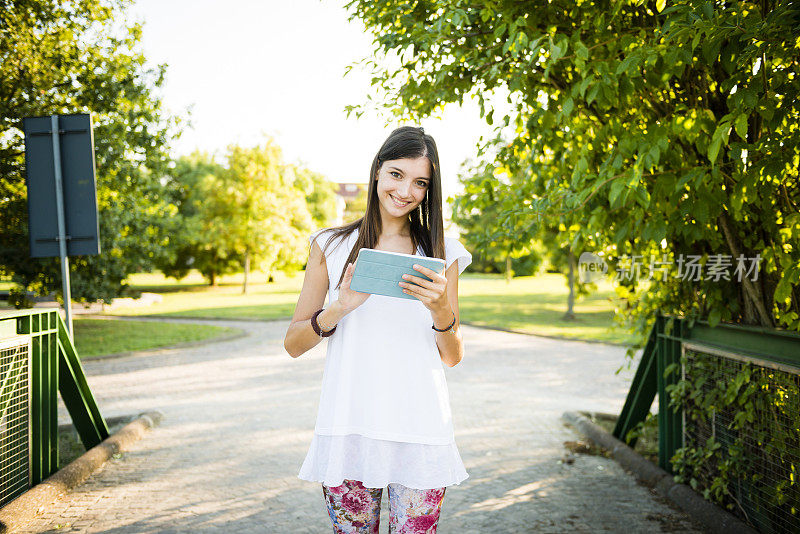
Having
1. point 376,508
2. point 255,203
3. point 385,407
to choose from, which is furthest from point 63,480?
point 255,203

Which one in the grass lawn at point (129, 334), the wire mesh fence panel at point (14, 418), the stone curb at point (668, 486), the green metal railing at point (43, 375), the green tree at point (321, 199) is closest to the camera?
the stone curb at point (668, 486)

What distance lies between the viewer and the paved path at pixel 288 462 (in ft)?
15.5

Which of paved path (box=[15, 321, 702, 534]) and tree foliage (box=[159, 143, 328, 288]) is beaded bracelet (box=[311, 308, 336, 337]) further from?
tree foliage (box=[159, 143, 328, 288])

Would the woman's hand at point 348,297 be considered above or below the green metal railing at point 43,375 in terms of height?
above

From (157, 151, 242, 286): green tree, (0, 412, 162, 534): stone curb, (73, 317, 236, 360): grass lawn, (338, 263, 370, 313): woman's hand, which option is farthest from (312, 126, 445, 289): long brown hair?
(157, 151, 242, 286): green tree

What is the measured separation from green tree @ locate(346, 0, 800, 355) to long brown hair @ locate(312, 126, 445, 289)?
50.7 inches

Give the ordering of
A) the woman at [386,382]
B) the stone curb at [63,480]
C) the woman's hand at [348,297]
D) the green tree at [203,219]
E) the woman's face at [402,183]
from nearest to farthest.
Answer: the woman's hand at [348,297], the woman at [386,382], the woman's face at [402,183], the stone curb at [63,480], the green tree at [203,219]

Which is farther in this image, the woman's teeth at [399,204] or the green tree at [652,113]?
the green tree at [652,113]

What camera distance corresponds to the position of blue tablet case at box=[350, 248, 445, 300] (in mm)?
2020

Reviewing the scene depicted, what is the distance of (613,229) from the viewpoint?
503cm

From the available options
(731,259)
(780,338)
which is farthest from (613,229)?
(780,338)

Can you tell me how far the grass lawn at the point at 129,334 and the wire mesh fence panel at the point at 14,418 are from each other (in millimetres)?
8367

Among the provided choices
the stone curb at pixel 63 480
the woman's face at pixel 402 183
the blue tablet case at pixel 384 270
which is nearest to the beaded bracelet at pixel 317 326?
the blue tablet case at pixel 384 270

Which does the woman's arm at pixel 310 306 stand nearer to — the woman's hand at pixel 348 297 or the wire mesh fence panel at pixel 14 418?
the woman's hand at pixel 348 297
